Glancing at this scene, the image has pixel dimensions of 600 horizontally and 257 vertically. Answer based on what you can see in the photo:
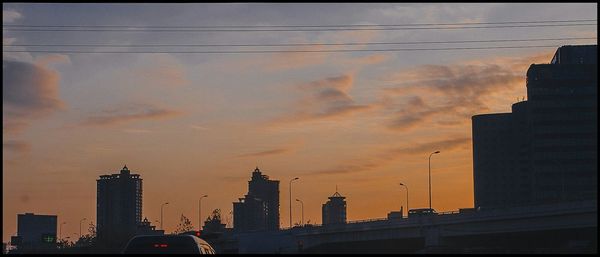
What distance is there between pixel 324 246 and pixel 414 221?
71.2 ft

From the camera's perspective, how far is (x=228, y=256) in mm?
23750

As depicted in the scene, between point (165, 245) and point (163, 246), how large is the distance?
8 cm

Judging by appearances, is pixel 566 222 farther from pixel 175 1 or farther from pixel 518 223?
pixel 175 1

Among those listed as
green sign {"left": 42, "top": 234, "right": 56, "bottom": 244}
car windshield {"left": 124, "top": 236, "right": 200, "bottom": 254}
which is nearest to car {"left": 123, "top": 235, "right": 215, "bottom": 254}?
car windshield {"left": 124, "top": 236, "right": 200, "bottom": 254}

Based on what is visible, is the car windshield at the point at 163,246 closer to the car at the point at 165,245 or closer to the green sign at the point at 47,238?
the car at the point at 165,245

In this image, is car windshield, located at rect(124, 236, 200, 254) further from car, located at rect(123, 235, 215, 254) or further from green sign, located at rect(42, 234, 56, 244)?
green sign, located at rect(42, 234, 56, 244)

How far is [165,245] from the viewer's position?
28.7 meters

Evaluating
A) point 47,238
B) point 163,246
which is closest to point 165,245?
point 163,246

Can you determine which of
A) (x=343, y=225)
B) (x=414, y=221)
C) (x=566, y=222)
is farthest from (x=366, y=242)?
(x=566, y=222)

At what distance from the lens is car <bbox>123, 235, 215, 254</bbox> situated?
2848 cm

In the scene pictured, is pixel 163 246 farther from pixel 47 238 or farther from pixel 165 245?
pixel 47 238

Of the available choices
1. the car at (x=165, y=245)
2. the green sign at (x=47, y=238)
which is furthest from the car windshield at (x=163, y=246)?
the green sign at (x=47, y=238)

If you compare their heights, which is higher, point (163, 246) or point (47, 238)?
point (47, 238)

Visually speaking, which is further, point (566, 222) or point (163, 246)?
point (566, 222)
